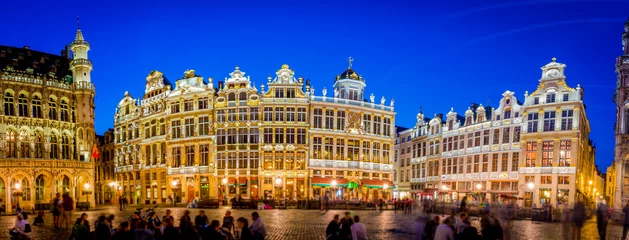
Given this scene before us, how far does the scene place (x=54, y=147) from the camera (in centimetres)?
4575

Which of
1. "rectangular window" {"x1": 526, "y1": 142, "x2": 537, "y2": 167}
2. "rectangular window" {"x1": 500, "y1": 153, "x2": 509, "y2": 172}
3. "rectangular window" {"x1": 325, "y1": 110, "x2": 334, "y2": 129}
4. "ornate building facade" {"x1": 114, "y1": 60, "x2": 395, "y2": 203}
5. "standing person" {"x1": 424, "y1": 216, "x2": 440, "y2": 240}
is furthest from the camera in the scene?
"rectangular window" {"x1": 325, "y1": 110, "x2": 334, "y2": 129}

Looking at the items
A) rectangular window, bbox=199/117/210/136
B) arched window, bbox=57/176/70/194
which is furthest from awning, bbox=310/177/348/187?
arched window, bbox=57/176/70/194

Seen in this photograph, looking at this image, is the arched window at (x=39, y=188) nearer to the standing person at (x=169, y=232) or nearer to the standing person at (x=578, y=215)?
the standing person at (x=169, y=232)

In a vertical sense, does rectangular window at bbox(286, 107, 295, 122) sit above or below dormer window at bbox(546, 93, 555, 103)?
below

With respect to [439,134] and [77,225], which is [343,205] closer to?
[439,134]

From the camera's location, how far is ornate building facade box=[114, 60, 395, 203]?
53.1 meters

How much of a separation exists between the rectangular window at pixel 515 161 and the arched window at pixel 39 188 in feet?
138

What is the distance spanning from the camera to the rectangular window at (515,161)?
4829 centimetres

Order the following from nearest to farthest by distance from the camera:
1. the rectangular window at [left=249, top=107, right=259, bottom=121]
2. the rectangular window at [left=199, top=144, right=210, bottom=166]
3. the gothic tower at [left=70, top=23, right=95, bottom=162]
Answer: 1. the gothic tower at [left=70, top=23, right=95, bottom=162]
2. the rectangular window at [left=249, top=107, right=259, bottom=121]
3. the rectangular window at [left=199, top=144, right=210, bottom=166]

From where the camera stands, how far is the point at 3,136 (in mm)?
42219

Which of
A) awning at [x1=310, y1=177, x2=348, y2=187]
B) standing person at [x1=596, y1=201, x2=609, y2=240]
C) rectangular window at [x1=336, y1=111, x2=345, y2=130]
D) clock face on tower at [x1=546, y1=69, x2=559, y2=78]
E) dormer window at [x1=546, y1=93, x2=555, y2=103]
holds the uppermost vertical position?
clock face on tower at [x1=546, y1=69, x2=559, y2=78]

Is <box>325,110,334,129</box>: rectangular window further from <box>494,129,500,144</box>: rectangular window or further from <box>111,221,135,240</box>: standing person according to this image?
<box>111,221,135,240</box>: standing person

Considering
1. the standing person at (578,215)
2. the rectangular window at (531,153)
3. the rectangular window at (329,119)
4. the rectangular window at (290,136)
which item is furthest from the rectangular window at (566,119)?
the standing person at (578,215)

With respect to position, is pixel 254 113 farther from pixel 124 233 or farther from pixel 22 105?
pixel 124 233
